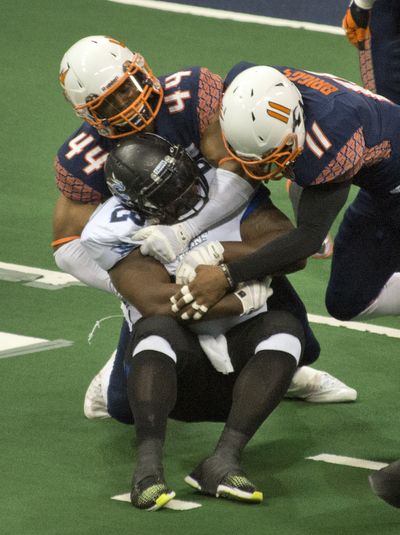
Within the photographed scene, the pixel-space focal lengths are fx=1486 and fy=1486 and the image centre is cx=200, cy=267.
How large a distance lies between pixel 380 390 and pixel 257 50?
5930 millimetres

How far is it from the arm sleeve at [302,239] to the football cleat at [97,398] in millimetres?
757

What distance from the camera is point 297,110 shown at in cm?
512

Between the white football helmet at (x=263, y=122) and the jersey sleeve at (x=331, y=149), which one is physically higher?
the white football helmet at (x=263, y=122)

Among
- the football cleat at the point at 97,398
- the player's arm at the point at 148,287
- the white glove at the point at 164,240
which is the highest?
the white glove at the point at 164,240

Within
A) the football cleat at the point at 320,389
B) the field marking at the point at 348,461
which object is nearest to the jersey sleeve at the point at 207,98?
the football cleat at the point at 320,389

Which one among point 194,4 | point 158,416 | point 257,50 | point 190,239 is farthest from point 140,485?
point 194,4

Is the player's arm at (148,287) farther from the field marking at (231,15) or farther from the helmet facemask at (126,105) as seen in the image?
the field marking at (231,15)

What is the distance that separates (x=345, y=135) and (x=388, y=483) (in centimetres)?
128

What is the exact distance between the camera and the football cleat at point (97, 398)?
18.3 feet

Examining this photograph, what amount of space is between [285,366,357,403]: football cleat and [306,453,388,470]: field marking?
534 millimetres

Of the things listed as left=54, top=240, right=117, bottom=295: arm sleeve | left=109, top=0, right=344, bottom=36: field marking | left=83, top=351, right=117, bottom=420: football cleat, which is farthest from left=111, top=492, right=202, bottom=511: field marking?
left=109, top=0, right=344, bottom=36: field marking

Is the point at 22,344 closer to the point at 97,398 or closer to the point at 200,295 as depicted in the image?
the point at 97,398

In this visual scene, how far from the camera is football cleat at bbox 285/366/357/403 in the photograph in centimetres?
587

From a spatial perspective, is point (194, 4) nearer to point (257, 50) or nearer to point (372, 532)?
point (257, 50)
